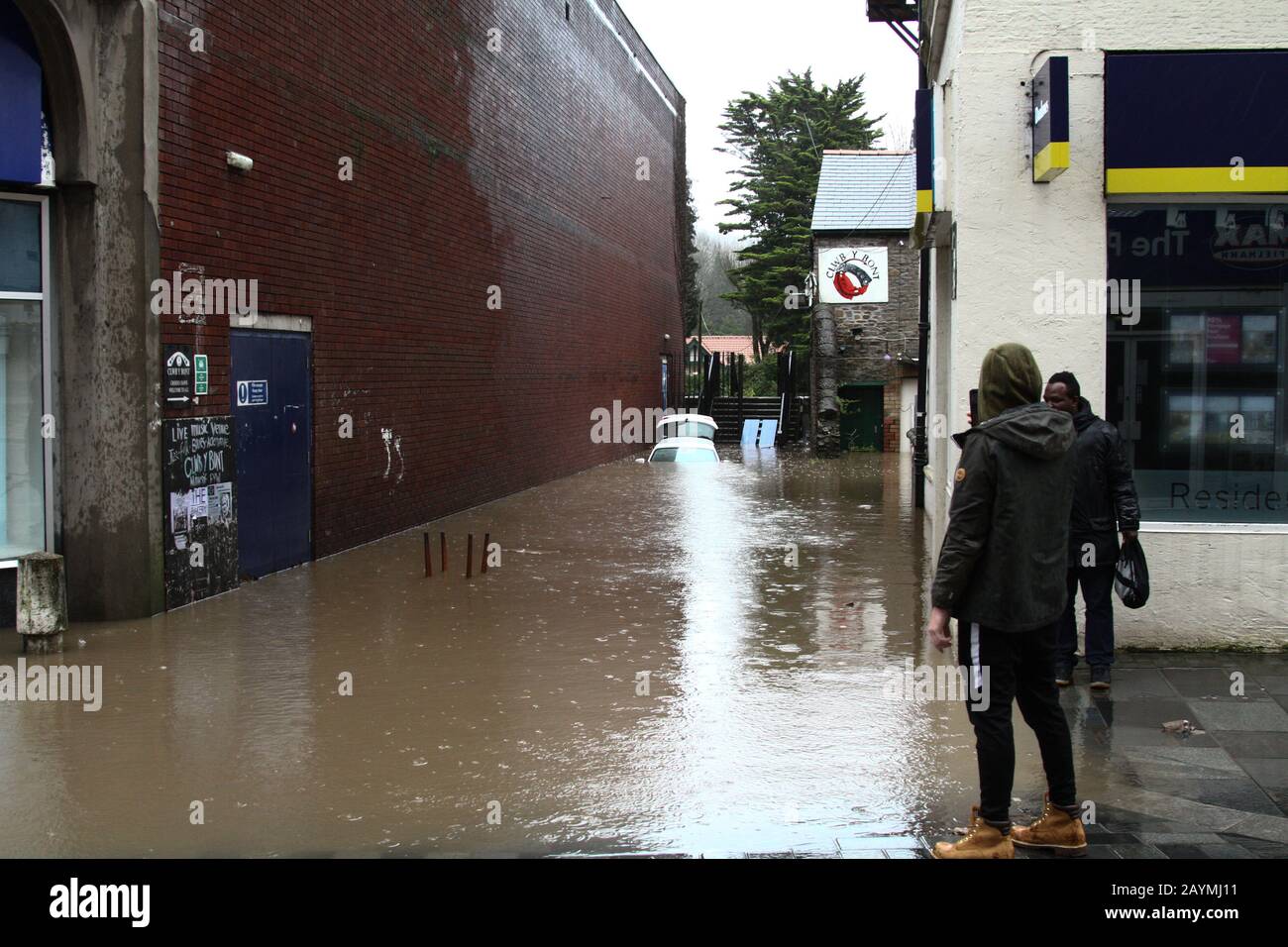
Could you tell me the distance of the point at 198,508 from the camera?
11.1 meters

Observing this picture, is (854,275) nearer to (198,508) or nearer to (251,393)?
(251,393)

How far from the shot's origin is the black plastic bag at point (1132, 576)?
7.70 metres

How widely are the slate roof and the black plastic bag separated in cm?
2671

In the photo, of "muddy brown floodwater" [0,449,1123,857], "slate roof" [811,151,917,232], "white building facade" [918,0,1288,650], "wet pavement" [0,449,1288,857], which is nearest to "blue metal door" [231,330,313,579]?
"muddy brown floodwater" [0,449,1123,857]

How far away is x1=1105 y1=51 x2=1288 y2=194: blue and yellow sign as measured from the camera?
874cm

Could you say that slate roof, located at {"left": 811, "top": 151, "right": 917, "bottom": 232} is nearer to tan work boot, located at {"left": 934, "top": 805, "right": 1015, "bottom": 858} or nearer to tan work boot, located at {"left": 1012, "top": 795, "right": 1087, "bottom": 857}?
tan work boot, located at {"left": 1012, "top": 795, "right": 1087, "bottom": 857}

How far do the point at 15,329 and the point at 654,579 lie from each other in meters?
Answer: 5.73

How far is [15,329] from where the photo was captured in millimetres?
10133

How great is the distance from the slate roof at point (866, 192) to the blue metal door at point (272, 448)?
22.8 metres

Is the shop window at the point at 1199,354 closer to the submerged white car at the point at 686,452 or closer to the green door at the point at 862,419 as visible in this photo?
the submerged white car at the point at 686,452

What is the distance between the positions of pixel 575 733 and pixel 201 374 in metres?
5.78

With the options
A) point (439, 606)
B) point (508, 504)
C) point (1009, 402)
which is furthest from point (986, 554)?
point (508, 504)

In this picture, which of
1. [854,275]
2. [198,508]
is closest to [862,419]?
[854,275]

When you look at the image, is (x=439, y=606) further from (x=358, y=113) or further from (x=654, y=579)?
(x=358, y=113)
